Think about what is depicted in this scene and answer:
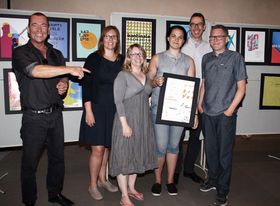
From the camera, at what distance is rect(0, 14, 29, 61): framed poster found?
3132 mm

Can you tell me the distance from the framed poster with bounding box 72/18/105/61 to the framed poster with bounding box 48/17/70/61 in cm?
8

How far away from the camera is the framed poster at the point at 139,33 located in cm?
335

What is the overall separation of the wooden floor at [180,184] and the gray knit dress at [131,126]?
504 millimetres

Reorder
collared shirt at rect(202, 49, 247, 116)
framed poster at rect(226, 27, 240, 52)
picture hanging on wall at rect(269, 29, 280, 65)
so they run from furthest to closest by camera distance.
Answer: picture hanging on wall at rect(269, 29, 280, 65) → framed poster at rect(226, 27, 240, 52) → collared shirt at rect(202, 49, 247, 116)

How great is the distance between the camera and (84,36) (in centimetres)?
335

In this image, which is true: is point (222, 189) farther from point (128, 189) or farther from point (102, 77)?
point (102, 77)

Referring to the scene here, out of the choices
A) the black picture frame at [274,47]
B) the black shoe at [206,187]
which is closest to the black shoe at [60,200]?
the black shoe at [206,187]

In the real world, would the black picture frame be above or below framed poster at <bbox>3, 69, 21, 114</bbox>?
above

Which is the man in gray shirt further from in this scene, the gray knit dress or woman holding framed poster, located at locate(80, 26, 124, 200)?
woman holding framed poster, located at locate(80, 26, 124, 200)

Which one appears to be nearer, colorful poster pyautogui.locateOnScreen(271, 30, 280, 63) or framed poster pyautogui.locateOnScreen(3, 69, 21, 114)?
framed poster pyautogui.locateOnScreen(3, 69, 21, 114)

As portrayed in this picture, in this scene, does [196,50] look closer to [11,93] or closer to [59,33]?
[59,33]

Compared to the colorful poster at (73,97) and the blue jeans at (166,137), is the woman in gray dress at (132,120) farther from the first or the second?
the colorful poster at (73,97)

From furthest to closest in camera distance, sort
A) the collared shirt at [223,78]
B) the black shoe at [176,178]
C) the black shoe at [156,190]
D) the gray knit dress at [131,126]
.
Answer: the black shoe at [176,178]
the black shoe at [156,190]
the collared shirt at [223,78]
the gray knit dress at [131,126]

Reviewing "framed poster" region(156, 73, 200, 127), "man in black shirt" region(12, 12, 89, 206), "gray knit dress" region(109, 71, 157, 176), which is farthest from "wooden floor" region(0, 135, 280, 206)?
"framed poster" region(156, 73, 200, 127)
